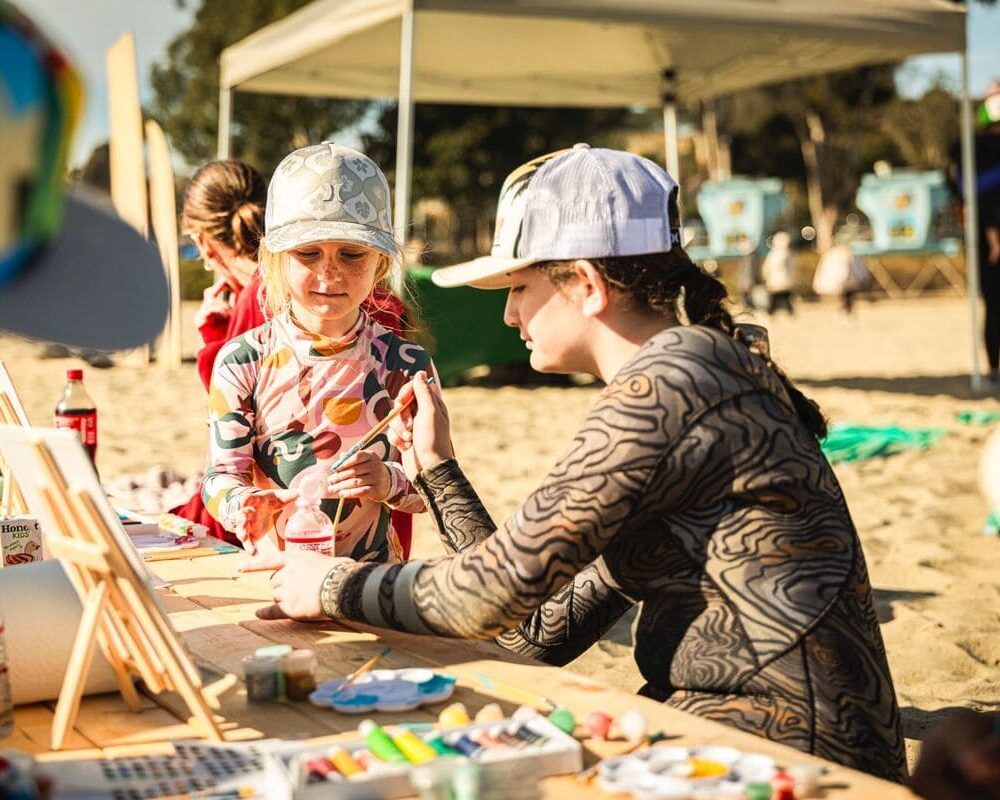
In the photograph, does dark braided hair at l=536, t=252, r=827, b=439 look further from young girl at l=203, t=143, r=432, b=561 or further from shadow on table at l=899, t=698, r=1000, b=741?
shadow on table at l=899, t=698, r=1000, b=741

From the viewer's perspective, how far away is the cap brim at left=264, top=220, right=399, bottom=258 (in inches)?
98.8

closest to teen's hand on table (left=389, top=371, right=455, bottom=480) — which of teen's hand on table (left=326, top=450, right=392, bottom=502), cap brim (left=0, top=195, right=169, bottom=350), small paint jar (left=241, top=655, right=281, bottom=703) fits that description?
teen's hand on table (left=326, top=450, right=392, bottom=502)

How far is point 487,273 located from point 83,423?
70.6 inches

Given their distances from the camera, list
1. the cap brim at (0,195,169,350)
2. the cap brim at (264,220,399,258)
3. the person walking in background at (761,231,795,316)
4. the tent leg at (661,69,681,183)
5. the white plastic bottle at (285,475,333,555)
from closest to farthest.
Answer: the cap brim at (0,195,169,350)
the white plastic bottle at (285,475,333,555)
the cap brim at (264,220,399,258)
the tent leg at (661,69,681,183)
the person walking in background at (761,231,795,316)

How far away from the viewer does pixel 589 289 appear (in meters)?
1.81

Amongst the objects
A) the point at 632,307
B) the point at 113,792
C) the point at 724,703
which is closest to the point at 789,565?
the point at 724,703

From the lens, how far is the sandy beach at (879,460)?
3869 millimetres

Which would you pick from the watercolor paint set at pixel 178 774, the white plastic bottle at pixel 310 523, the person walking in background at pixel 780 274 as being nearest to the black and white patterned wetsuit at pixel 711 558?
the watercolor paint set at pixel 178 774

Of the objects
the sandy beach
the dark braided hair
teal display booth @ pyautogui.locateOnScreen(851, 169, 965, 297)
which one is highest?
teal display booth @ pyautogui.locateOnScreen(851, 169, 965, 297)

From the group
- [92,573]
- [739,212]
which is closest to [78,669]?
[92,573]

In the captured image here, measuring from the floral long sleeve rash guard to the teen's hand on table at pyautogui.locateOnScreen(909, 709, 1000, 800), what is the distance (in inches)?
58.2

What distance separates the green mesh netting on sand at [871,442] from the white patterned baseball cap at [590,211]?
5.42 metres

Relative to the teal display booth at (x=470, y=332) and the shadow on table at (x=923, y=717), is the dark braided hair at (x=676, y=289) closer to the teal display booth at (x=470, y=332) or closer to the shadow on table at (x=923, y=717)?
the shadow on table at (x=923, y=717)

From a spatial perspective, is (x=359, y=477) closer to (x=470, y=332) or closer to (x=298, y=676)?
(x=298, y=676)
